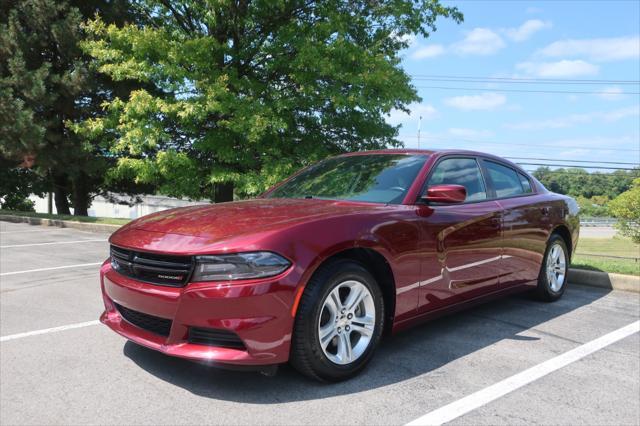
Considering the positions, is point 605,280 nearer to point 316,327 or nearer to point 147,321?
point 316,327

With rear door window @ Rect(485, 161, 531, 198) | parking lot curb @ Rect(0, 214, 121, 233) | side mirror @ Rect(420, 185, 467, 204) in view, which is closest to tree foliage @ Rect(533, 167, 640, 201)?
parking lot curb @ Rect(0, 214, 121, 233)

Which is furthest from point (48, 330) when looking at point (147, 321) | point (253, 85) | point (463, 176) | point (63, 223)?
point (63, 223)

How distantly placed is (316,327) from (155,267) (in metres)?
1.00

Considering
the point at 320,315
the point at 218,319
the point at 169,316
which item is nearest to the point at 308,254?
the point at 320,315

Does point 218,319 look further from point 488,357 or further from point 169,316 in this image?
point 488,357

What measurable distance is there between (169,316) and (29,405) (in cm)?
89

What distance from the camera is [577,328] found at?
439 centimetres

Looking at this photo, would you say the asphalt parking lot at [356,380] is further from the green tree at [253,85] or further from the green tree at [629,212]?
the green tree at [629,212]

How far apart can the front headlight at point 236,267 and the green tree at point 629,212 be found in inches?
1866

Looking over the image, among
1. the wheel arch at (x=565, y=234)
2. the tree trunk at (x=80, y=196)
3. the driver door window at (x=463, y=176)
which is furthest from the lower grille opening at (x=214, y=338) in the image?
the tree trunk at (x=80, y=196)

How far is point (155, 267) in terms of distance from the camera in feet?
9.61

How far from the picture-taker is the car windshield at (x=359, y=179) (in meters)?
3.84

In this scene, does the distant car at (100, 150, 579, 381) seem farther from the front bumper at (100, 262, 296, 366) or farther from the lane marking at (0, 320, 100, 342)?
the lane marking at (0, 320, 100, 342)

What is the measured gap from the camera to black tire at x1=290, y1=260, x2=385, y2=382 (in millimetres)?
2828
